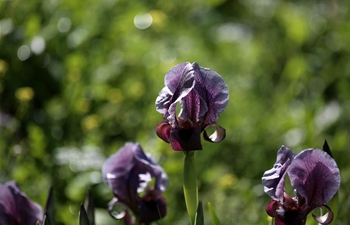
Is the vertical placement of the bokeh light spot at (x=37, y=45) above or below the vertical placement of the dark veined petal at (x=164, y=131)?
below

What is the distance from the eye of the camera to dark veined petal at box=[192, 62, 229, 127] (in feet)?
5.21

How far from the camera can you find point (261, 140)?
3.47m

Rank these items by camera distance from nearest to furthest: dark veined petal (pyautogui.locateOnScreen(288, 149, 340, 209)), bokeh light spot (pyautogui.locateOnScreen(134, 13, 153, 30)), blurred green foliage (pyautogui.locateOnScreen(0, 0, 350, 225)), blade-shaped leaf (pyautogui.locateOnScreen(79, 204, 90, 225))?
dark veined petal (pyautogui.locateOnScreen(288, 149, 340, 209)), blade-shaped leaf (pyautogui.locateOnScreen(79, 204, 90, 225)), blurred green foliage (pyautogui.locateOnScreen(0, 0, 350, 225)), bokeh light spot (pyautogui.locateOnScreen(134, 13, 153, 30))

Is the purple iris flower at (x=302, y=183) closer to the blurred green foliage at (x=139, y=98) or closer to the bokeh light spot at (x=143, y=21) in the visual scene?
the blurred green foliage at (x=139, y=98)

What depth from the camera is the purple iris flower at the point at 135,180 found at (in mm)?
1849

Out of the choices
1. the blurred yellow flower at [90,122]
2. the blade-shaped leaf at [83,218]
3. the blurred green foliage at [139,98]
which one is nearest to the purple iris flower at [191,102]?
the blade-shaped leaf at [83,218]

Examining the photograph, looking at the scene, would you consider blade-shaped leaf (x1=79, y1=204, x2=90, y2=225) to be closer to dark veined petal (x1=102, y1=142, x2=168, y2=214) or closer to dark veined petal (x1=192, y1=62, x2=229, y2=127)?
dark veined petal (x1=102, y1=142, x2=168, y2=214)

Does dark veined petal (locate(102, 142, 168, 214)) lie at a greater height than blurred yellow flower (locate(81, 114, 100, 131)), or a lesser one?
greater

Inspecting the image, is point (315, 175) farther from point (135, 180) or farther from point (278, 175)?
point (135, 180)

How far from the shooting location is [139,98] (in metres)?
3.58

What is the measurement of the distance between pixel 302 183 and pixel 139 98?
6.89 ft

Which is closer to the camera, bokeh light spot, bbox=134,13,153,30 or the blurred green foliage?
the blurred green foliage

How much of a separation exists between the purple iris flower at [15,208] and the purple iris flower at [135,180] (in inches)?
8.2

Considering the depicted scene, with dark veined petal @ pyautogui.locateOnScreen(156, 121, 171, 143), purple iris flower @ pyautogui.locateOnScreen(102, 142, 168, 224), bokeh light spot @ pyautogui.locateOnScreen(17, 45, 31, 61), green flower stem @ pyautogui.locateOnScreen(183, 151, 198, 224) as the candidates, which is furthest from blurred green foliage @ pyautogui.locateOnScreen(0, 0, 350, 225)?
dark veined petal @ pyautogui.locateOnScreen(156, 121, 171, 143)
